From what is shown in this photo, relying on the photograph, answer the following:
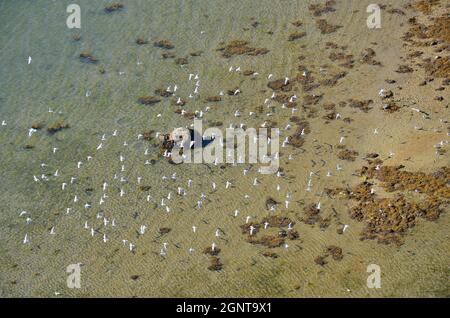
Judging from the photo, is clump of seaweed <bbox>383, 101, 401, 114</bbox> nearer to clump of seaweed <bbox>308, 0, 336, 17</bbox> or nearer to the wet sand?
the wet sand

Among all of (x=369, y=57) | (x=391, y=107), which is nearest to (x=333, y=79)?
(x=369, y=57)

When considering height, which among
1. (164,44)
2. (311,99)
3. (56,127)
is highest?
(164,44)

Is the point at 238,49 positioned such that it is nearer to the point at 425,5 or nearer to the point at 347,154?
the point at 347,154

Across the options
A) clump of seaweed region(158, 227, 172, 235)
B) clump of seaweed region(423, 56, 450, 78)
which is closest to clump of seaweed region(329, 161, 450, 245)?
clump of seaweed region(158, 227, 172, 235)

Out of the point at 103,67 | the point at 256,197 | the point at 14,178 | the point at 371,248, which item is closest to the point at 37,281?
the point at 14,178
